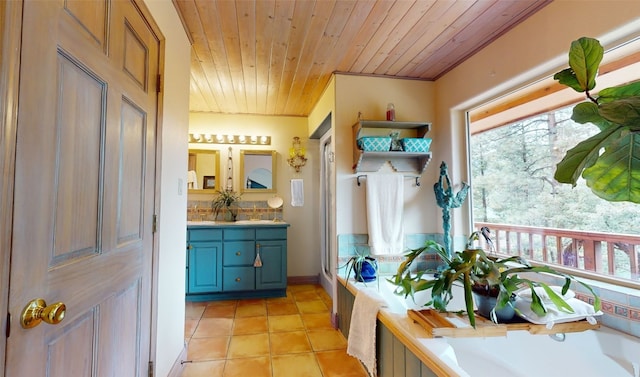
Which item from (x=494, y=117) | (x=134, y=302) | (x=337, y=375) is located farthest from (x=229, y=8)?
(x=337, y=375)

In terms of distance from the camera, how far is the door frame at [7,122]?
24.3 inches

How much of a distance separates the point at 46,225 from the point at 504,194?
261 cm

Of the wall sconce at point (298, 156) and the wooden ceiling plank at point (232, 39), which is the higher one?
the wooden ceiling plank at point (232, 39)

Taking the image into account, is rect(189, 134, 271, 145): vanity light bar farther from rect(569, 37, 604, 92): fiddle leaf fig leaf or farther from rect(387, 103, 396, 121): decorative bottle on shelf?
rect(569, 37, 604, 92): fiddle leaf fig leaf

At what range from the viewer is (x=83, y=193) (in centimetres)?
93

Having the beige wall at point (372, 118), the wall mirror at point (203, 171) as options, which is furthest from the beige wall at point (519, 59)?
the wall mirror at point (203, 171)

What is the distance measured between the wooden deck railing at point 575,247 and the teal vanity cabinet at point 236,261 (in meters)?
2.28

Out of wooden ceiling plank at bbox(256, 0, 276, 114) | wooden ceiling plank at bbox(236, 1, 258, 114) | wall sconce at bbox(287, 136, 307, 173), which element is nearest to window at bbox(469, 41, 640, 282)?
wooden ceiling plank at bbox(256, 0, 276, 114)

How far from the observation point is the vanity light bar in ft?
12.5

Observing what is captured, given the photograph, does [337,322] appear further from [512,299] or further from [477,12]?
[477,12]

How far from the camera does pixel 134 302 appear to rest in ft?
4.23

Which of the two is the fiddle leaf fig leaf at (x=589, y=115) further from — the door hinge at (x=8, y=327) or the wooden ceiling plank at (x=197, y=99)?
the wooden ceiling plank at (x=197, y=99)

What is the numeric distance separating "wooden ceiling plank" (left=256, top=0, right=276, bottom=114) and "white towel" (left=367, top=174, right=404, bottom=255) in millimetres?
1333

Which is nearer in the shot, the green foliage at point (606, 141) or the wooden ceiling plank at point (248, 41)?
the green foliage at point (606, 141)
